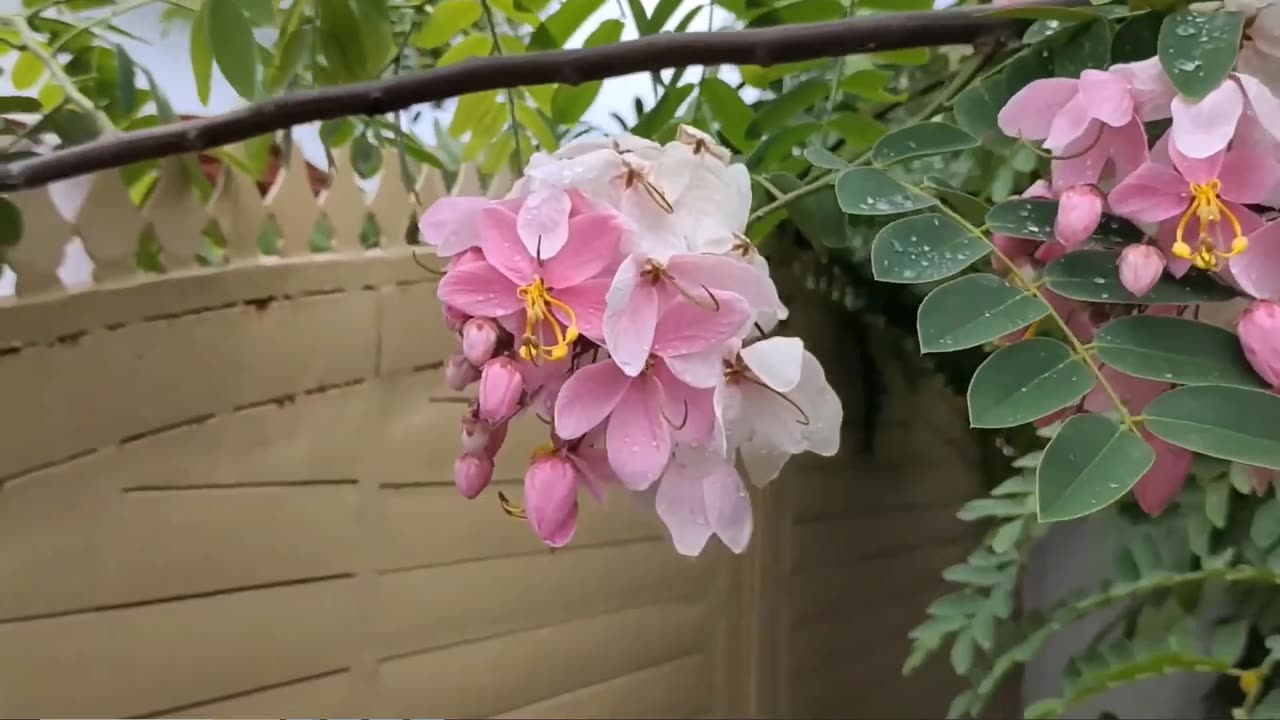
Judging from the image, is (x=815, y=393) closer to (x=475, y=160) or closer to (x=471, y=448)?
(x=471, y=448)

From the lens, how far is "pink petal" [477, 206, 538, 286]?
0.35 meters

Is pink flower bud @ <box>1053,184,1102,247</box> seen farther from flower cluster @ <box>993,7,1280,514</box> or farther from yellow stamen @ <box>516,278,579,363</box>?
yellow stamen @ <box>516,278,579,363</box>

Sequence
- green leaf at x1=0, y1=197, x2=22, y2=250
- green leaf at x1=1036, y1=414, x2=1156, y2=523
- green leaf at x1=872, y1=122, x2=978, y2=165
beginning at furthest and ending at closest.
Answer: green leaf at x1=0, y1=197, x2=22, y2=250 < green leaf at x1=872, y1=122, x2=978, y2=165 < green leaf at x1=1036, y1=414, x2=1156, y2=523

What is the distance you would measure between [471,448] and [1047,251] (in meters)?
0.26

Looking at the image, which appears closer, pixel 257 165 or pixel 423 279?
pixel 257 165

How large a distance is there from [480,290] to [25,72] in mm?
522

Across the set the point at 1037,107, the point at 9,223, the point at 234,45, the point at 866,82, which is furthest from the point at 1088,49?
the point at 9,223

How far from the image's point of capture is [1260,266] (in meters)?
0.34

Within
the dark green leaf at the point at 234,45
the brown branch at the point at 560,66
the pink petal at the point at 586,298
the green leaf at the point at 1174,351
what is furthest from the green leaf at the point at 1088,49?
the dark green leaf at the point at 234,45

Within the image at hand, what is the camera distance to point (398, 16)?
0.77 m

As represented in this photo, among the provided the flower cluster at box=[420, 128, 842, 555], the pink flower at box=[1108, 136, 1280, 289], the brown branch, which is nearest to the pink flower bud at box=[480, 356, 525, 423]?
the flower cluster at box=[420, 128, 842, 555]

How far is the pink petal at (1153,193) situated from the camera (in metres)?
0.34

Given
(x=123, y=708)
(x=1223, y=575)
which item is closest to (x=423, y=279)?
(x=123, y=708)

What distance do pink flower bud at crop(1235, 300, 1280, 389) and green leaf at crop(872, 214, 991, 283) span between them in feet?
0.31
